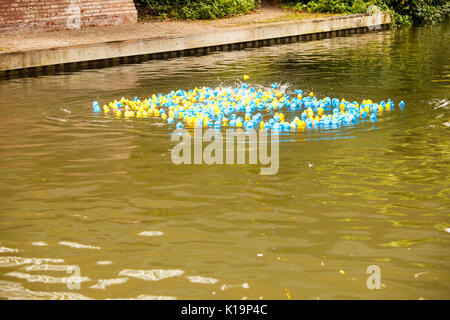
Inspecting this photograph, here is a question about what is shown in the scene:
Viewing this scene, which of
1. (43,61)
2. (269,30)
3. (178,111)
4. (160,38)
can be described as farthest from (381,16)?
(178,111)

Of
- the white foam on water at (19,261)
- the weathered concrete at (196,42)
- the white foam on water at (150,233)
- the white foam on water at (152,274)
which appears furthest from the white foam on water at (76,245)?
the weathered concrete at (196,42)

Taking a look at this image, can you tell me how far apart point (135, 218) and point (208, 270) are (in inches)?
47.5

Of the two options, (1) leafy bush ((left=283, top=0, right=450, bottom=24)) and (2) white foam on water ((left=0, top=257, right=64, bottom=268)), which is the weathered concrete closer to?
(1) leafy bush ((left=283, top=0, right=450, bottom=24))

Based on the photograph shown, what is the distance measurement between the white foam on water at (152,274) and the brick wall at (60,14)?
52.1 ft

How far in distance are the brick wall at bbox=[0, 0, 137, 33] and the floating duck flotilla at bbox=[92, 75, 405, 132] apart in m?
9.36

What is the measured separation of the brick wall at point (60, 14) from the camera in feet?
61.0

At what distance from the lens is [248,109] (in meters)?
9.91

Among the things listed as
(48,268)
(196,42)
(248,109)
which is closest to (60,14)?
(196,42)

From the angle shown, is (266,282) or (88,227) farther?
(88,227)

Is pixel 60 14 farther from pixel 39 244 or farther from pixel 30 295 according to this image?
pixel 30 295

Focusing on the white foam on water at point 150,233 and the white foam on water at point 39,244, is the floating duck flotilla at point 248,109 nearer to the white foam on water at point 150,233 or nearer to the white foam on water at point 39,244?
the white foam on water at point 150,233

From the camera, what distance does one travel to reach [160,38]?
58.2 ft

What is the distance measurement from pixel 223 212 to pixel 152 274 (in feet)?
4.11

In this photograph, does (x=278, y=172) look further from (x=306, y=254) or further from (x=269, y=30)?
(x=269, y=30)
